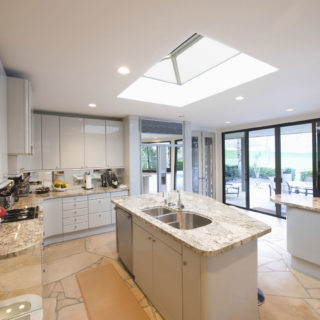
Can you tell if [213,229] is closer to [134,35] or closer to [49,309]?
[134,35]

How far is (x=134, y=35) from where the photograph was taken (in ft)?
4.67

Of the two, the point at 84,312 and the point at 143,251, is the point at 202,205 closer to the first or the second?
the point at 143,251

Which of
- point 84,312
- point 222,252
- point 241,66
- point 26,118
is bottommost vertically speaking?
point 84,312

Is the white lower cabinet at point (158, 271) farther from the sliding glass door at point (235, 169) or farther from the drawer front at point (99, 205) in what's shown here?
the sliding glass door at point (235, 169)

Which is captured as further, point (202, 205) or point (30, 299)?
point (202, 205)

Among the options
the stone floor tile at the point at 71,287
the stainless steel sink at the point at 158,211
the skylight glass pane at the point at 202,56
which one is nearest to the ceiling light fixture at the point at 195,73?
the skylight glass pane at the point at 202,56

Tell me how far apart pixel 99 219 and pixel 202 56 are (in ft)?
11.3

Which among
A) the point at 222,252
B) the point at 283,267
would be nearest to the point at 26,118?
the point at 222,252

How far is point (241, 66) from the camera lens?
2334 millimetres

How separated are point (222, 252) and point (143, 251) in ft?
3.34

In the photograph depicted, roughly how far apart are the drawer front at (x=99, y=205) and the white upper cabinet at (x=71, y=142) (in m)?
0.81

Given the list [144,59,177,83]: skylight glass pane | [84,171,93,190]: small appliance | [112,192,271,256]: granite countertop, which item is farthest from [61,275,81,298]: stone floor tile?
[144,59,177,83]: skylight glass pane

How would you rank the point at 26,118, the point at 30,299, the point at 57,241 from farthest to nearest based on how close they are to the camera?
the point at 57,241 → the point at 26,118 → the point at 30,299

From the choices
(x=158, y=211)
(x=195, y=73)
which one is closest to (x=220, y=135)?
(x=195, y=73)
